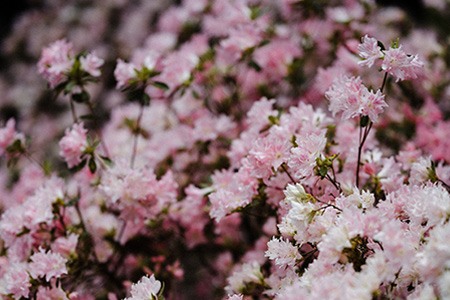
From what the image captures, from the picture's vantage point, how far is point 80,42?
3.61 meters

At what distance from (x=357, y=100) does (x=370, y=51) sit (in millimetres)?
117

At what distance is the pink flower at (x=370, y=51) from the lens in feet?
4.43

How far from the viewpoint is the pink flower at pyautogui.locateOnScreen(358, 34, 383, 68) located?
1.35 metres

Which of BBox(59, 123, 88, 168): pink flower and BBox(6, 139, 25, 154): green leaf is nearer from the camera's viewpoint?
BBox(59, 123, 88, 168): pink flower

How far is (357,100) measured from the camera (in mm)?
1354

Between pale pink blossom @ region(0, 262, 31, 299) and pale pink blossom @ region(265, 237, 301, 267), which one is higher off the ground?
pale pink blossom @ region(265, 237, 301, 267)

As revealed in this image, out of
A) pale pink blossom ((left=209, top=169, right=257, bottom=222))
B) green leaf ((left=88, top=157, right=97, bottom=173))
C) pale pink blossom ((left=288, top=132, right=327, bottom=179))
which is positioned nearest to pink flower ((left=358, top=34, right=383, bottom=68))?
pale pink blossom ((left=288, top=132, right=327, bottom=179))

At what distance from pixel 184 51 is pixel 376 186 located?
0.97 meters

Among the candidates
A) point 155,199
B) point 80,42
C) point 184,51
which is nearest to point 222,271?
Answer: point 155,199

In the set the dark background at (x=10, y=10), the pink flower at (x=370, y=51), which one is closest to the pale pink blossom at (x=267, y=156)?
the pink flower at (x=370, y=51)

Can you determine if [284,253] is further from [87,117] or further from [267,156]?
[87,117]

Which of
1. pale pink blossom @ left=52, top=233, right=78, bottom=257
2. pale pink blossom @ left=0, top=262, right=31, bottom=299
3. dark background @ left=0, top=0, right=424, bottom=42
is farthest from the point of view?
dark background @ left=0, top=0, right=424, bottom=42

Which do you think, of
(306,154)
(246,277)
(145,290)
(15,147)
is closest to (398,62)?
(306,154)

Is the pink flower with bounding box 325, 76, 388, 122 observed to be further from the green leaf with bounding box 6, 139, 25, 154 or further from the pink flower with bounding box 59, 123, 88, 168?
the green leaf with bounding box 6, 139, 25, 154
